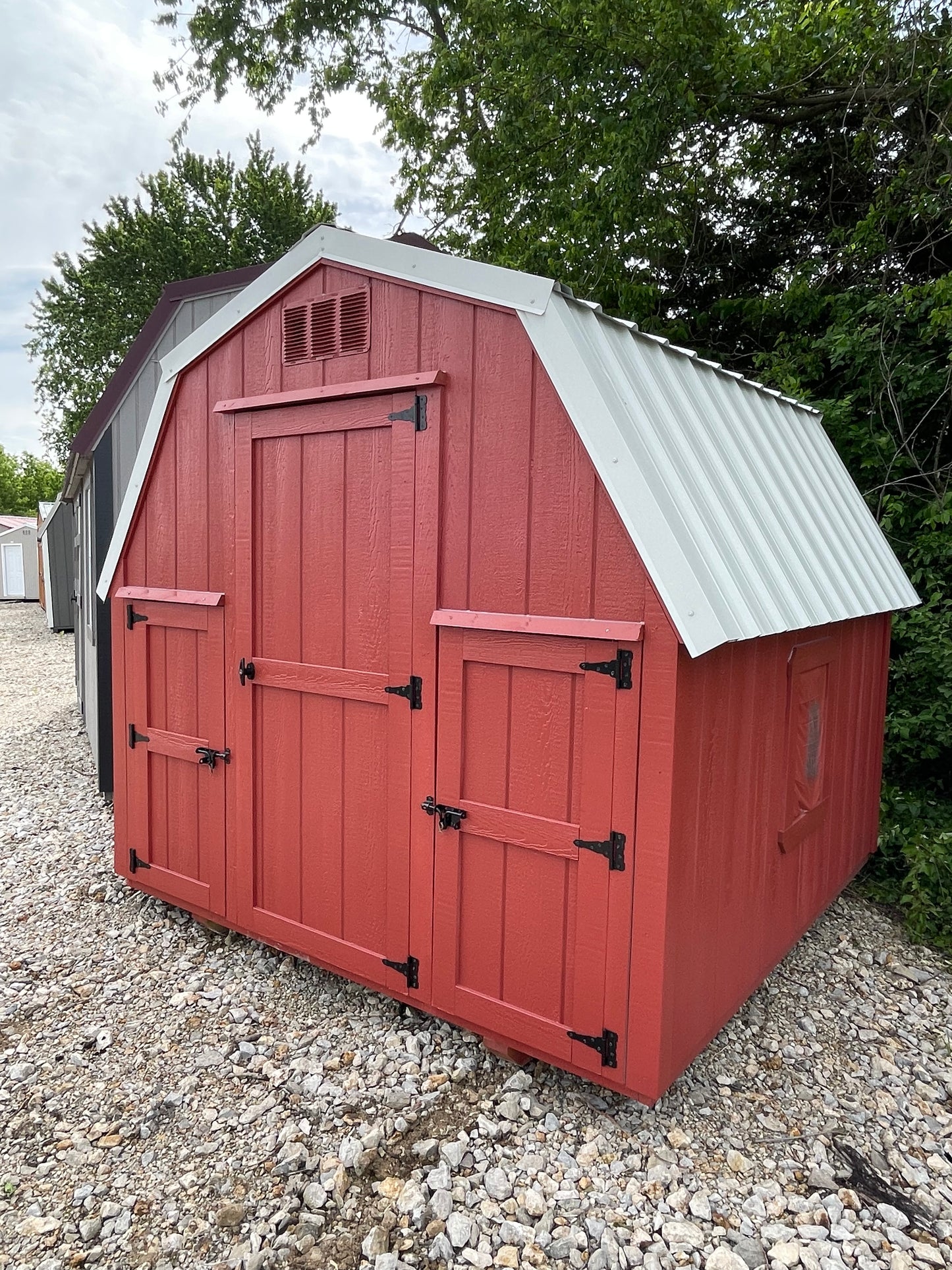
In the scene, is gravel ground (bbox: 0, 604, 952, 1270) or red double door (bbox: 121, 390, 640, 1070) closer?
gravel ground (bbox: 0, 604, 952, 1270)

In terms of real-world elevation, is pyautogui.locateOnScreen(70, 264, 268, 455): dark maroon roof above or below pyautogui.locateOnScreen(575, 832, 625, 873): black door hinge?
above

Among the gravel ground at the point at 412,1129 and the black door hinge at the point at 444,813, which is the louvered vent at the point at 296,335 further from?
the gravel ground at the point at 412,1129

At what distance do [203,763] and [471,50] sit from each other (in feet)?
27.1

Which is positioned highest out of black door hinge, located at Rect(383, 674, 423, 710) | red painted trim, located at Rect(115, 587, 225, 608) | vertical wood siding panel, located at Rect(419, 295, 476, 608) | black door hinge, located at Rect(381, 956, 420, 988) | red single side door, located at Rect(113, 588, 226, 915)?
vertical wood siding panel, located at Rect(419, 295, 476, 608)

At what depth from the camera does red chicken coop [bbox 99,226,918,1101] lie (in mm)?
2629

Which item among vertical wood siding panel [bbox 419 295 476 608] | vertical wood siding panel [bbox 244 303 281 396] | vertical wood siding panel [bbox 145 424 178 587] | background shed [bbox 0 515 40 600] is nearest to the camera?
vertical wood siding panel [bbox 419 295 476 608]

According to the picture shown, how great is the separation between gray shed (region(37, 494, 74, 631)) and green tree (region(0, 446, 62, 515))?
1299 inches

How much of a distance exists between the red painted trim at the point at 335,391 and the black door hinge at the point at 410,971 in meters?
2.29

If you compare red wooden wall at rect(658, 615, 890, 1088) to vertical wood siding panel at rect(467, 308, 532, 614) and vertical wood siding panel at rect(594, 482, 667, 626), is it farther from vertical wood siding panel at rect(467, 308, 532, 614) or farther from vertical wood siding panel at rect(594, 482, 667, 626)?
vertical wood siding panel at rect(467, 308, 532, 614)

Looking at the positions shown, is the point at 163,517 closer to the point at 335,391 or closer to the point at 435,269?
the point at 335,391

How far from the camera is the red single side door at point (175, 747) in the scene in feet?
13.1

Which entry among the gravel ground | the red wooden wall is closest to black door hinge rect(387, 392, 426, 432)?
the red wooden wall

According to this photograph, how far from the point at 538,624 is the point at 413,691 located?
0.67 m

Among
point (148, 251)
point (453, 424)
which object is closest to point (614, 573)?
point (453, 424)
